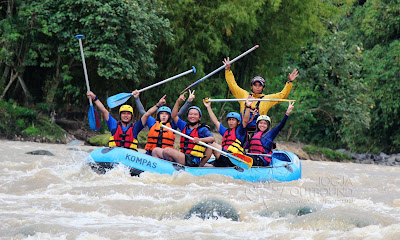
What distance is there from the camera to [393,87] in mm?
20078

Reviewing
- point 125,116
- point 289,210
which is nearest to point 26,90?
point 125,116

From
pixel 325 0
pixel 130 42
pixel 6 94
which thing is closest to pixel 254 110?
pixel 130 42

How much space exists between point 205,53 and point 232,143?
8.68 metres

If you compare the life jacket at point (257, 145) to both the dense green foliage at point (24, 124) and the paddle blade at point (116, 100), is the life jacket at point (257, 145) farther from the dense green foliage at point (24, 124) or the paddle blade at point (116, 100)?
the dense green foliage at point (24, 124)

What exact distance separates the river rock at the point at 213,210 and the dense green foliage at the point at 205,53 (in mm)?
8605

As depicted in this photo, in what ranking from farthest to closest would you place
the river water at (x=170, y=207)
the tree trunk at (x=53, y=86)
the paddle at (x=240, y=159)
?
the tree trunk at (x=53, y=86)
the paddle at (x=240, y=159)
the river water at (x=170, y=207)

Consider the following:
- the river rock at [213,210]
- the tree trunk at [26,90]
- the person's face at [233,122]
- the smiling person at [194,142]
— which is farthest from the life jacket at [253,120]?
the tree trunk at [26,90]

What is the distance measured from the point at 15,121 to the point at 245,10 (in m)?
6.61

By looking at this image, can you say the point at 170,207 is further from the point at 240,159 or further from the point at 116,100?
the point at 116,100

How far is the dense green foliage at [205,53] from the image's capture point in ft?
46.7

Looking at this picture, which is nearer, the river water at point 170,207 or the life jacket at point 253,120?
the river water at point 170,207

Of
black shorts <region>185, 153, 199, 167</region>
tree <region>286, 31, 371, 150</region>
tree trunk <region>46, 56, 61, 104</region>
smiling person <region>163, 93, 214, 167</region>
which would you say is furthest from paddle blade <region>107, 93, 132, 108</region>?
tree <region>286, 31, 371, 150</region>

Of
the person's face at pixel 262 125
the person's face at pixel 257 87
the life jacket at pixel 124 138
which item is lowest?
the life jacket at pixel 124 138

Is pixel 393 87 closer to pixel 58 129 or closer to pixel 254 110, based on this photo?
pixel 58 129
